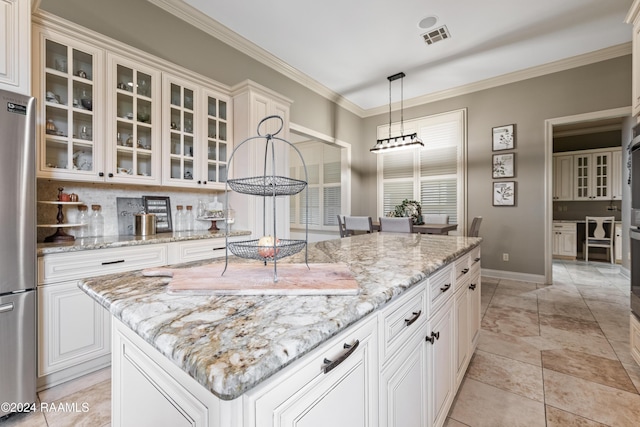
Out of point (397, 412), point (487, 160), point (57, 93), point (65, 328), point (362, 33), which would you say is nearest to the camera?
point (397, 412)

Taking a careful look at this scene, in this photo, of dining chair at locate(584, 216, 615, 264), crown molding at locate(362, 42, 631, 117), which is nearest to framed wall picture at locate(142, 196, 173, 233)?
crown molding at locate(362, 42, 631, 117)

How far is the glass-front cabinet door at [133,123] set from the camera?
7.21 ft

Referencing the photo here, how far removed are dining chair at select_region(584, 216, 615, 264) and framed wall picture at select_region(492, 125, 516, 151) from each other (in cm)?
301

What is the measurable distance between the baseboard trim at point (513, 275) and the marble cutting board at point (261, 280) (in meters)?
4.25

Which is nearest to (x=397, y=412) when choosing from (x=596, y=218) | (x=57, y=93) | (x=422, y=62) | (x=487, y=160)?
(x=57, y=93)

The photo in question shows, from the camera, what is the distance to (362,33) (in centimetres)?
323

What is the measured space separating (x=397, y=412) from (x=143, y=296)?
89 centimetres

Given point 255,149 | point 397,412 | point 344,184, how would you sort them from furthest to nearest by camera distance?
point 344,184, point 255,149, point 397,412

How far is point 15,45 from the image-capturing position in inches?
63.0

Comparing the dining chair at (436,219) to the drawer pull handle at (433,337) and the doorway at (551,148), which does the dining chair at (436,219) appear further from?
the drawer pull handle at (433,337)

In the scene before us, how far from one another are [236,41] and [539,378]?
165 inches

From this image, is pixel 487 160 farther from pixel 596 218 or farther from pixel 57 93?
pixel 57 93

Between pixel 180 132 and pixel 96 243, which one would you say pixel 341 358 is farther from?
pixel 180 132

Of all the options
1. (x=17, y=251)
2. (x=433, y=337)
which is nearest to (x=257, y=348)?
(x=433, y=337)
